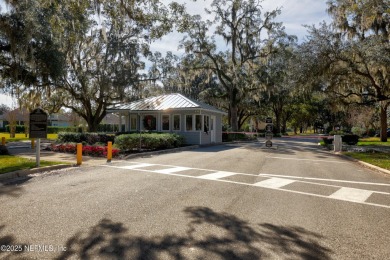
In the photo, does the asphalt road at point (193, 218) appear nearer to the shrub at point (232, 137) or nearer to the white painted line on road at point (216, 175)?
the white painted line on road at point (216, 175)

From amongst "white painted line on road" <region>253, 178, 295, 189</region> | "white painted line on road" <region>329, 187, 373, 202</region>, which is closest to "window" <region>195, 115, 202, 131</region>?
"white painted line on road" <region>253, 178, 295, 189</region>

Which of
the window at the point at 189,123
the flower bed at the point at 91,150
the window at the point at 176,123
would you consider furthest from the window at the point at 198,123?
the flower bed at the point at 91,150

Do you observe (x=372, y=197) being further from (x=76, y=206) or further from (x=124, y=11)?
(x=124, y=11)

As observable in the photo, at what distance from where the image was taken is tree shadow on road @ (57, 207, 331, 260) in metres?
3.81

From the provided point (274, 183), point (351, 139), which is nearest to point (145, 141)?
point (274, 183)

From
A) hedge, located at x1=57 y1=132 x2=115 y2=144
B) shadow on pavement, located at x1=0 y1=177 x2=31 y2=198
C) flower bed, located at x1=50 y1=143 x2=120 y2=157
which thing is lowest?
shadow on pavement, located at x1=0 y1=177 x2=31 y2=198

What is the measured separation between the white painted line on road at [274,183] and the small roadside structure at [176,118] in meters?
14.4

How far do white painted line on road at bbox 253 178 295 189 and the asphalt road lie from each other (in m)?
0.03

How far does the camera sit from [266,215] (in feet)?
18.1

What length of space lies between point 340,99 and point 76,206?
2580 cm

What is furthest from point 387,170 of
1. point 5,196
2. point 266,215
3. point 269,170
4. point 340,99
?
point 340,99

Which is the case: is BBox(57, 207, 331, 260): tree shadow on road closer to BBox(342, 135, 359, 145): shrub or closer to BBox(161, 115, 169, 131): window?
BBox(161, 115, 169, 131): window

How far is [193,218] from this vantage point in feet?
17.2

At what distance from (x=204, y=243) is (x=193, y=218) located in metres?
1.08
